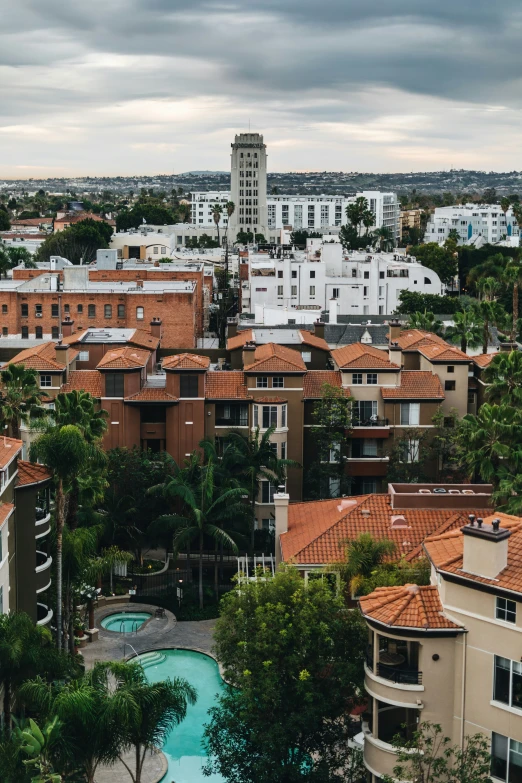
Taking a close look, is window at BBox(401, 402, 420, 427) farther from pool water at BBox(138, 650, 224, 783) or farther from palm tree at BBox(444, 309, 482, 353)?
pool water at BBox(138, 650, 224, 783)

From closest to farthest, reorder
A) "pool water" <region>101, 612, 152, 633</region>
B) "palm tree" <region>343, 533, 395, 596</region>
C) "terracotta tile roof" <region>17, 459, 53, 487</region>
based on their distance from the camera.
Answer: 1. "terracotta tile roof" <region>17, 459, 53, 487</region>
2. "palm tree" <region>343, 533, 395, 596</region>
3. "pool water" <region>101, 612, 152, 633</region>

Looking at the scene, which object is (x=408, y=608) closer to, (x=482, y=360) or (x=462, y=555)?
(x=462, y=555)

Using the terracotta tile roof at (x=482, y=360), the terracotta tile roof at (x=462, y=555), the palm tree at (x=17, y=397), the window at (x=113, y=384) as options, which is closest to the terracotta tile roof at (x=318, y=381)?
the terracotta tile roof at (x=482, y=360)

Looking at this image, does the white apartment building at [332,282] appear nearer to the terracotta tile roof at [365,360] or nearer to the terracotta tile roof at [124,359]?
the terracotta tile roof at [365,360]

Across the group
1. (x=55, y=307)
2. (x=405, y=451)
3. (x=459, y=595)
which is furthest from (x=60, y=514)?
(x=55, y=307)

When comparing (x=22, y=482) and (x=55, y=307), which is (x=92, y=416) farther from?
(x=55, y=307)

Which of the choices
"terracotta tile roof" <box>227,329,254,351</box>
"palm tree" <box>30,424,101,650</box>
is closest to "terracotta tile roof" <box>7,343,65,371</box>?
"terracotta tile roof" <box>227,329,254,351</box>

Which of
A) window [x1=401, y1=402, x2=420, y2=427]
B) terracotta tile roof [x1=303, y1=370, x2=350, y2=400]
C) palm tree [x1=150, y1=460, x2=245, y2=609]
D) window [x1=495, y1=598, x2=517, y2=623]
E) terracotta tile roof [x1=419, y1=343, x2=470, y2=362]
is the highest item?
terracotta tile roof [x1=419, y1=343, x2=470, y2=362]

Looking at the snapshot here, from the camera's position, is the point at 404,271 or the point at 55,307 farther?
the point at 404,271
